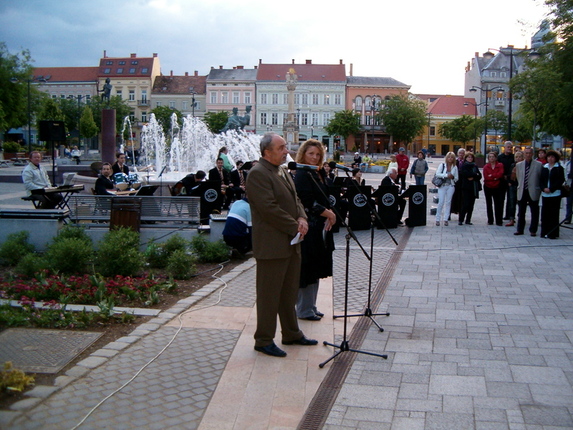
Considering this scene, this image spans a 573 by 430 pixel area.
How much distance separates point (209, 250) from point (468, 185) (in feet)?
24.2

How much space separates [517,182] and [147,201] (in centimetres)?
844

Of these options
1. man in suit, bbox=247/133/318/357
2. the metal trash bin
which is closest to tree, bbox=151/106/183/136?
the metal trash bin

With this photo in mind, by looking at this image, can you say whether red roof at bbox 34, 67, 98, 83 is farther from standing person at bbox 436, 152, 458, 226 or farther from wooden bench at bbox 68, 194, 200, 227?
wooden bench at bbox 68, 194, 200, 227

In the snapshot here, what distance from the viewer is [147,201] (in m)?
11.3

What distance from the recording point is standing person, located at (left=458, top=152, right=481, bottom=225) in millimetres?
14617

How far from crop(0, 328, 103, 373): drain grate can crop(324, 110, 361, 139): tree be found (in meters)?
83.1

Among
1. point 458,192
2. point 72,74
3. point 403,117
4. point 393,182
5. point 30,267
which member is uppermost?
point 72,74

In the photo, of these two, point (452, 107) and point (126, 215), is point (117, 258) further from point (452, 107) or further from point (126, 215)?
point (452, 107)

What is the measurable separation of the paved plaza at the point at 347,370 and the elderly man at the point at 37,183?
603 centimetres

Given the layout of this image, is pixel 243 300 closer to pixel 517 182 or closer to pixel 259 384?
pixel 259 384

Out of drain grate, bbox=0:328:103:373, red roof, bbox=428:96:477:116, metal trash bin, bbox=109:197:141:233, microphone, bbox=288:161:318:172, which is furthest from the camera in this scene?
red roof, bbox=428:96:477:116

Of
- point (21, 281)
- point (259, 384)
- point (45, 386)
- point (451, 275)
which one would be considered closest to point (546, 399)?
point (259, 384)

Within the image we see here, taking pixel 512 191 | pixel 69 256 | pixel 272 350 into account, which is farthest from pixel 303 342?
pixel 512 191

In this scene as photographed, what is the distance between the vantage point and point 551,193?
12711mm
